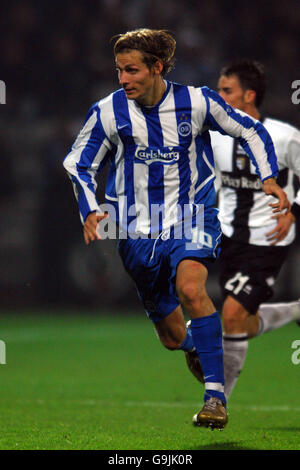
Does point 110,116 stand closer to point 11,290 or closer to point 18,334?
point 18,334

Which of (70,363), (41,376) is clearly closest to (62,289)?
(70,363)

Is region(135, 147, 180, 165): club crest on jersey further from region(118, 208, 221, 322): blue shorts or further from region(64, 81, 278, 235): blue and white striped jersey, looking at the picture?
region(118, 208, 221, 322): blue shorts

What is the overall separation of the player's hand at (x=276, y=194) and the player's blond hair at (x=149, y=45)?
80 centimetres

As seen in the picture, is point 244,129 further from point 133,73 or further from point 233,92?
point 233,92

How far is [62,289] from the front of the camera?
423 inches

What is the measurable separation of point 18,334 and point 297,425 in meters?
4.94

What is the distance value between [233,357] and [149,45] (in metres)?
1.99

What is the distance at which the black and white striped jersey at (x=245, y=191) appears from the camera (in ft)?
18.7

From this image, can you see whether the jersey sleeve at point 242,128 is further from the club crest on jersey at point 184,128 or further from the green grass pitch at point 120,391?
the green grass pitch at point 120,391

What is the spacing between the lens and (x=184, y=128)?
4.49 meters

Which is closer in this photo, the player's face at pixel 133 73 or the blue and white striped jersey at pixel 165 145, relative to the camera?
the player's face at pixel 133 73

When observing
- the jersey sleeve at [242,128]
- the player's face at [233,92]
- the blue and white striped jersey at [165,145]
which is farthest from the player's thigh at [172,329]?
the player's face at [233,92]

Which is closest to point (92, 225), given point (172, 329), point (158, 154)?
point (158, 154)

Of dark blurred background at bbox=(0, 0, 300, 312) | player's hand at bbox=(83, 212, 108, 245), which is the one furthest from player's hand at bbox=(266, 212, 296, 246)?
dark blurred background at bbox=(0, 0, 300, 312)
